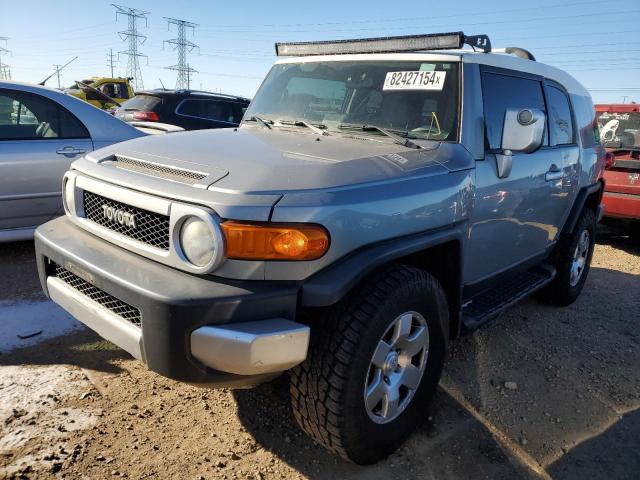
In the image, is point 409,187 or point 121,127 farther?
point 121,127

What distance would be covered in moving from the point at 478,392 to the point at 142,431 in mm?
1924

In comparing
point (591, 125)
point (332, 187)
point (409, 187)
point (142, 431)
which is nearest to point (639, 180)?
point (591, 125)

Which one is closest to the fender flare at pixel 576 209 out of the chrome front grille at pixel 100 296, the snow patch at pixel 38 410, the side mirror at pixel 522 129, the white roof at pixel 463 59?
the white roof at pixel 463 59

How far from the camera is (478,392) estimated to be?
10.2 ft

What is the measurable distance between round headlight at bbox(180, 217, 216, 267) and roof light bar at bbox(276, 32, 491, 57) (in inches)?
72.2

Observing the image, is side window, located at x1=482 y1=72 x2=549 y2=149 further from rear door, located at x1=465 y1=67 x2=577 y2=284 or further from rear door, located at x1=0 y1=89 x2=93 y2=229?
rear door, located at x1=0 y1=89 x2=93 y2=229

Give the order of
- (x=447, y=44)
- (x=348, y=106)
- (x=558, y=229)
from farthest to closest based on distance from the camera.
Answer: (x=558, y=229), (x=348, y=106), (x=447, y=44)

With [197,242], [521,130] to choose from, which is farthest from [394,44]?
[197,242]

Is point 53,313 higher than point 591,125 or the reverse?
the reverse

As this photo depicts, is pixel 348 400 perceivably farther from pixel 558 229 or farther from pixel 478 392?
pixel 558 229

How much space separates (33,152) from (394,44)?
331 centimetres

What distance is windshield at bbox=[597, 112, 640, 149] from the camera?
7230 millimetres

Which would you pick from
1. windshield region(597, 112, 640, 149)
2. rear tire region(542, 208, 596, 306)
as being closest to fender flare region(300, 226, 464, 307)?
rear tire region(542, 208, 596, 306)

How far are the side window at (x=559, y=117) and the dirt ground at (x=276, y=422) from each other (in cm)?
165
